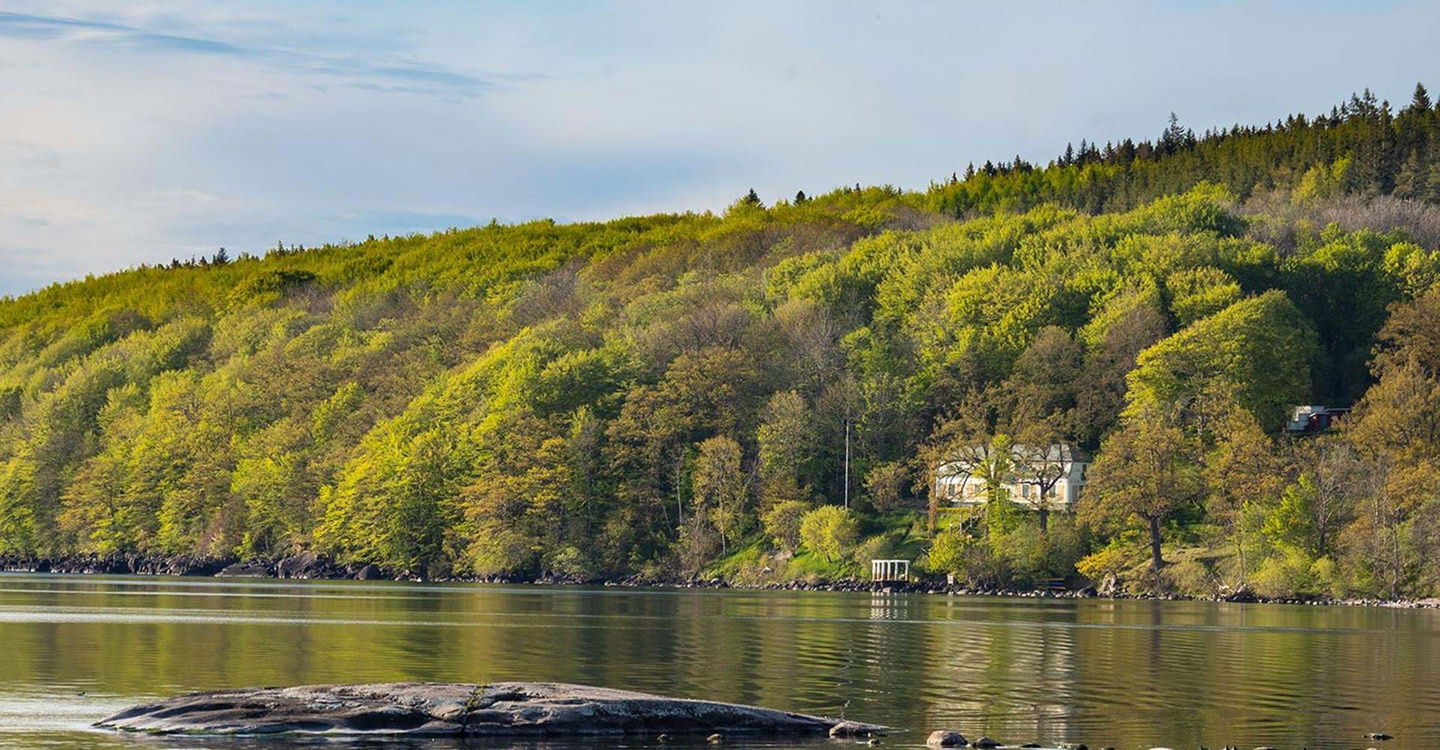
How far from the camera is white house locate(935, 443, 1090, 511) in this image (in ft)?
452

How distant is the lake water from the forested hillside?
32.2m

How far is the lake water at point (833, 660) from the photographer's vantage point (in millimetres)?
39812

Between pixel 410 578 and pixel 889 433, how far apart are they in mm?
40105

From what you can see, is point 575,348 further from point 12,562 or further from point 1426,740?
point 1426,740

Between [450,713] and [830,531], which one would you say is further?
[830,531]

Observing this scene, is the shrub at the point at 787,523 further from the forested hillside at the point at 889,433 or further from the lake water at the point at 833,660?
the lake water at the point at 833,660

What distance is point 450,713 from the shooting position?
116 feet

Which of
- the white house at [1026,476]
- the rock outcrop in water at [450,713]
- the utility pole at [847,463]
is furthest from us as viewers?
the utility pole at [847,463]

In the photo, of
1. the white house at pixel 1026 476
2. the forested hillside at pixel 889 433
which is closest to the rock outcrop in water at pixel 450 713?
the forested hillside at pixel 889 433

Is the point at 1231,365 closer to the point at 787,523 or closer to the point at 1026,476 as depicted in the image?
the point at 1026,476

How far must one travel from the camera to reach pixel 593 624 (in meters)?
76.5

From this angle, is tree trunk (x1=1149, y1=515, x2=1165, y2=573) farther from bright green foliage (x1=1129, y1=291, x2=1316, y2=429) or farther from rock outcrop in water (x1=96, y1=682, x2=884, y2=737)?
rock outcrop in water (x1=96, y1=682, x2=884, y2=737)

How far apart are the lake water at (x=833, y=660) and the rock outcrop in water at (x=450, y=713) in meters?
1.11

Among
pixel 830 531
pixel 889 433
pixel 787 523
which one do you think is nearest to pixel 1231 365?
pixel 889 433
